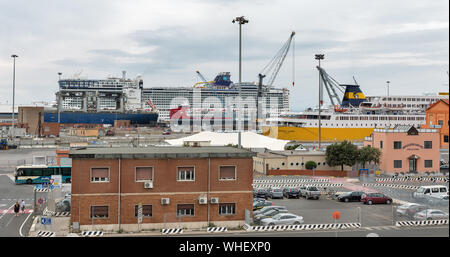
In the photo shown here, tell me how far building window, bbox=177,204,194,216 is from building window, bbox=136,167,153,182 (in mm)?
1299

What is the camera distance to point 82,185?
13.6m

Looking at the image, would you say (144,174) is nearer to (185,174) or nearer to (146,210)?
(146,210)

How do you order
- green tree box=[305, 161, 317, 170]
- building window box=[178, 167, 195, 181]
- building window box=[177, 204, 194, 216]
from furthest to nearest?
green tree box=[305, 161, 317, 170]
building window box=[178, 167, 195, 181]
building window box=[177, 204, 194, 216]

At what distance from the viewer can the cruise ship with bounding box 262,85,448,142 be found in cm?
6272

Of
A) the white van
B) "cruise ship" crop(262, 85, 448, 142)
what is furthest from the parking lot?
"cruise ship" crop(262, 85, 448, 142)

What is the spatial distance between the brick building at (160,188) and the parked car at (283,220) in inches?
31.7

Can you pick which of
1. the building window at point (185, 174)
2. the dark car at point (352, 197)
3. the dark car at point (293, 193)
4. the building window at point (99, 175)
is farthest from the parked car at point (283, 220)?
the dark car at point (293, 193)

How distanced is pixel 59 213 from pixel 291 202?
9.50 meters

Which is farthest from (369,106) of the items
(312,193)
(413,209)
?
Answer: (413,209)

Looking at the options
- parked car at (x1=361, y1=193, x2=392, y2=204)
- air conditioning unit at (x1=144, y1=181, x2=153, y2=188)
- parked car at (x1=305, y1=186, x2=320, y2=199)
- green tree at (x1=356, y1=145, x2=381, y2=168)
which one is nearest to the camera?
air conditioning unit at (x1=144, y1=181, x2=153, y2=188)

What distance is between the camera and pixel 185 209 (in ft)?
46.1

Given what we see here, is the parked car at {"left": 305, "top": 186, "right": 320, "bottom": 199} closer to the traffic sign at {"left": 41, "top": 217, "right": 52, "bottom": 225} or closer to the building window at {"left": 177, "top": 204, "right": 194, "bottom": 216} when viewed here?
the building window at {"left": 177, "top": 204, "right": 194, "bottom": 216}
